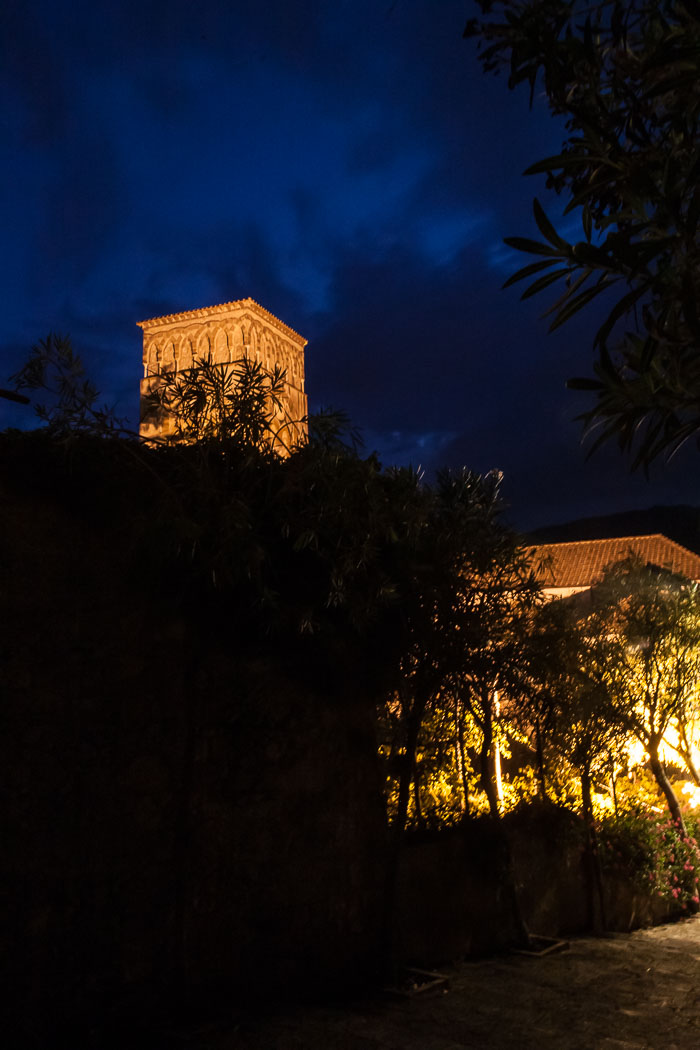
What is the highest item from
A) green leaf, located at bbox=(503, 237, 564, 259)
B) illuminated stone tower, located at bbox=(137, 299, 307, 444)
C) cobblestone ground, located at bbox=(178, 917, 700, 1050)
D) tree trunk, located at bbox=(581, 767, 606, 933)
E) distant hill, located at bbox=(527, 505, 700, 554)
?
distant hill, located at bbox=(527, 505, 700, 554)

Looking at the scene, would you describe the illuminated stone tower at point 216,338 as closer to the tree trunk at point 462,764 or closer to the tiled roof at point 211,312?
the tiled roof at point 211,312

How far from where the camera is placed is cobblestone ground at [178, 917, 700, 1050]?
239 inches

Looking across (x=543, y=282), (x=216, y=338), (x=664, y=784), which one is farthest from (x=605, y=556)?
(x=543, y=282)

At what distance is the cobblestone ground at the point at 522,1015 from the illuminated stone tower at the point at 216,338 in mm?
12210

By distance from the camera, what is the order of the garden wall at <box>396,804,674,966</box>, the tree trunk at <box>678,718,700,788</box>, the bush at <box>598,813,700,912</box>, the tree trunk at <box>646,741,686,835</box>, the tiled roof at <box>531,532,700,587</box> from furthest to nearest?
1. the tiled roof at <box>531,532,700,587</box>
2. the tree trunk at <box>678,718,700,788</box>
3. the tree trunk at <box>646,741,686,835</box>
4. the bush at <box>598,813,700,912</box>
5. the garden wall at <box>396,804,674,966</box>

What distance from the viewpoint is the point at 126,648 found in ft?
21.7

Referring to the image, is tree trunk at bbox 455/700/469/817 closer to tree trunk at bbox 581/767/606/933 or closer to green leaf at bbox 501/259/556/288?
tree trunk at bbox 581/767/606/933

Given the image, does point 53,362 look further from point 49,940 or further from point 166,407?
point 49,940

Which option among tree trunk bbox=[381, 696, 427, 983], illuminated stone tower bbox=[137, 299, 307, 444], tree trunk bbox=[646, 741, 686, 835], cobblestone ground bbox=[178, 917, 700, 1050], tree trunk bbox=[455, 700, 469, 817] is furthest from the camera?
illuminated stone tower bbox=[137, 299, 307, 444]

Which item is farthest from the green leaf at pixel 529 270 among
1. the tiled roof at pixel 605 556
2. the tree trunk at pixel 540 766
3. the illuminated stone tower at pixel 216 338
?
the tiled roof at pixel 605 556

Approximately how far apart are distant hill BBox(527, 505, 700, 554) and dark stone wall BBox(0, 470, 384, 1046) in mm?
71630

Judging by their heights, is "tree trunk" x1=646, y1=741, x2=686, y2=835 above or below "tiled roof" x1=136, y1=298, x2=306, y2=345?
below

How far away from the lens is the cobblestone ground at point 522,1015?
239 inches

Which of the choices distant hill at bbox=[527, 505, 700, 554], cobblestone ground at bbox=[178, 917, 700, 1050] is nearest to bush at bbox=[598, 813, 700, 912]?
cobblestone ground at bbox=[178, 917, 700, 1050]
